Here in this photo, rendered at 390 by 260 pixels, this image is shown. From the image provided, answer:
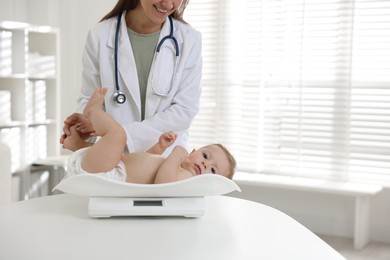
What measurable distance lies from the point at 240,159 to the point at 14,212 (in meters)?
3.20

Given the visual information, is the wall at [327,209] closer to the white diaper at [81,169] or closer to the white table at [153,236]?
the white table at [153,236]

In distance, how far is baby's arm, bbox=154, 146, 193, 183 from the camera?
5.16 feet

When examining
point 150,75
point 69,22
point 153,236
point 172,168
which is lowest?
point 153,236

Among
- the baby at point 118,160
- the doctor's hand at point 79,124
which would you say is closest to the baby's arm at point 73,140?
the doctor's hand at point 79,124

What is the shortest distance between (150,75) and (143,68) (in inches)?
3.2

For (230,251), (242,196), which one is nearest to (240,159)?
(242,196)

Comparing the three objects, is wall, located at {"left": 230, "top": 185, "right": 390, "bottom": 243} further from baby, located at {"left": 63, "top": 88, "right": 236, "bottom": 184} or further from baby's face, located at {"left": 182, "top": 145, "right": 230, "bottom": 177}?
baby, located at {"left": 63, "top": 88, "right": 236, "bottom": 184}

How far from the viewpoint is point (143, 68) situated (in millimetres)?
2037

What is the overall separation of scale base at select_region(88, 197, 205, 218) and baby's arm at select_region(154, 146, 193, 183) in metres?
0.12

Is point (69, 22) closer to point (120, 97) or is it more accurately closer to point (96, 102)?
point (120, 97)

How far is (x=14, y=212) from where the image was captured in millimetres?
1517

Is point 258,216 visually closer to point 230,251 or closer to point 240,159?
point 230,251

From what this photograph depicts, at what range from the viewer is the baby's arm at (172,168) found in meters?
1.57

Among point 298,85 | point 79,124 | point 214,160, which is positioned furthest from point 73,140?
point 298,85
